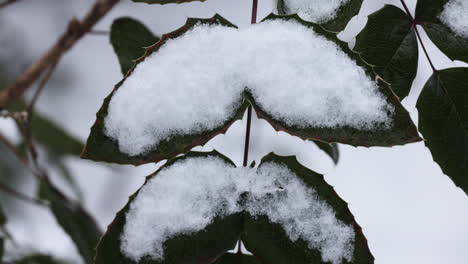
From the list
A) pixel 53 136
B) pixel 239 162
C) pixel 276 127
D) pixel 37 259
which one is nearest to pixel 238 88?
pixel 276 127

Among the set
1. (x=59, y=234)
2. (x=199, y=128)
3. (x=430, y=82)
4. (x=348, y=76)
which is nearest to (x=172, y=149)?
(x=199, y=128)

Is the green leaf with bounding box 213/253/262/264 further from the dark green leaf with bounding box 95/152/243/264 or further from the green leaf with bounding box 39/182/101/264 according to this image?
the green leaf with bounding box 39/182/101/264

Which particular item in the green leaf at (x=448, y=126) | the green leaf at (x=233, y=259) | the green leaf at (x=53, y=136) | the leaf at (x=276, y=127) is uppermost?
the leaf at (x=276, y=127)

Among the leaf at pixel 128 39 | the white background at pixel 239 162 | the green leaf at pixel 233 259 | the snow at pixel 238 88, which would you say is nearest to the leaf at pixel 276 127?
the snow at pixel 238 88

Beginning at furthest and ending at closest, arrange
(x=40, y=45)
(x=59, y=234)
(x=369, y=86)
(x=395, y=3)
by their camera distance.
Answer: (x=40, y=45) → (x=59, y=234) → (x=395, y=3) → (x=369, y=86)

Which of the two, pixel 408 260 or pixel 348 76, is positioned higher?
pixel 348 76

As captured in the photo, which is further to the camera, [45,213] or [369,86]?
[45,213]

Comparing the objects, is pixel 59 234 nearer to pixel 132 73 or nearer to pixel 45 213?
pixel 45 213

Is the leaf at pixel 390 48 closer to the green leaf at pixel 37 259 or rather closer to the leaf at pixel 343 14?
the leaf at pixel 343 14
